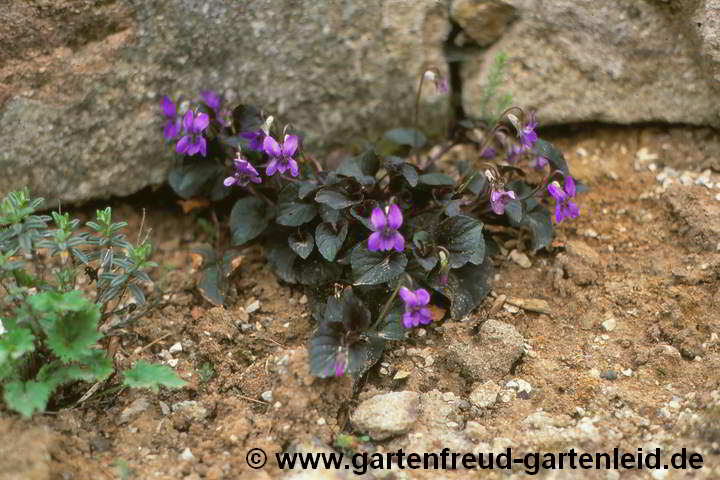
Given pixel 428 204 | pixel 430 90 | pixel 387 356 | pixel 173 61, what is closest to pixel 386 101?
pixel 430 90

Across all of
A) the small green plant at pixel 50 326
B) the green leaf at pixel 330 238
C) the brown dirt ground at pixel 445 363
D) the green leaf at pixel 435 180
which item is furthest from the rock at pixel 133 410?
the green leaf at pixel 435 180

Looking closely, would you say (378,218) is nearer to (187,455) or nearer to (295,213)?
(295,213)

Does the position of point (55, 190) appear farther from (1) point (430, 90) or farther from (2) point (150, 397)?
(1) point (430, 90)

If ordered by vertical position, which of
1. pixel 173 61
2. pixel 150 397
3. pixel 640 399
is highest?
pixel 173 61

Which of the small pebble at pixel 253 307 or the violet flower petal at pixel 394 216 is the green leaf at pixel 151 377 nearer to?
the small pebble at pixel 253 307

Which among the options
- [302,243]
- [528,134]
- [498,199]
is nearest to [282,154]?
[302,243]
